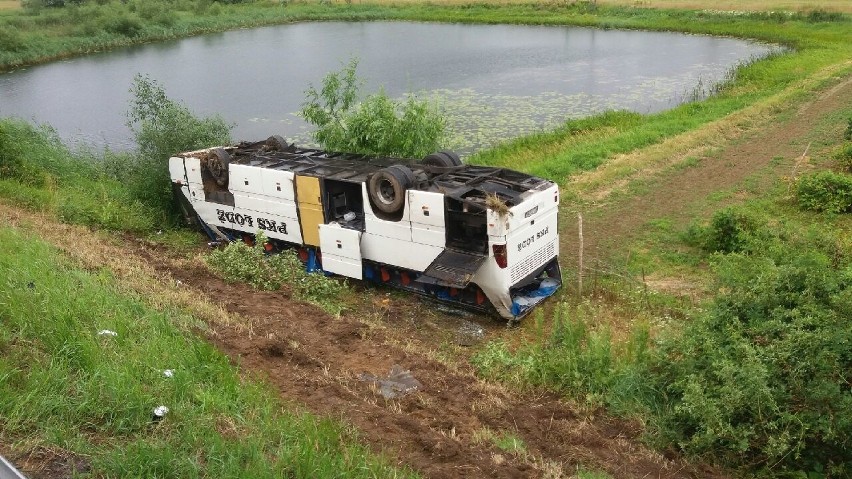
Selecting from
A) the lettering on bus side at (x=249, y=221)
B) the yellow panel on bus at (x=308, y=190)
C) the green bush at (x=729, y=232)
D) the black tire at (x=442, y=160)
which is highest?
the black tire at (x=442, y=160)

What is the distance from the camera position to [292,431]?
220 inches

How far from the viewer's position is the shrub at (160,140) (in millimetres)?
15188

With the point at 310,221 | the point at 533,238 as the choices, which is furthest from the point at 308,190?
the point at 533,238

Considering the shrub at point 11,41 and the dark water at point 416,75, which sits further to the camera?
the shrub at point 11,41

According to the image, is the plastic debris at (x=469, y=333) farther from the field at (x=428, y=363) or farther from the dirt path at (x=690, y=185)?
the dirt path at (x=690, y=185)

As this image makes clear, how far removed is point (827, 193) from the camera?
1434 centimetres

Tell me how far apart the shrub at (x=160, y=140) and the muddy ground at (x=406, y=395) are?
7.12 ft

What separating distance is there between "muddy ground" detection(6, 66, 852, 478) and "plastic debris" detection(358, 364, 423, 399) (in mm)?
92

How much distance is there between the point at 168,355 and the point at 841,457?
5888mm

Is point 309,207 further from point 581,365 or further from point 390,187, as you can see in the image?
point 581,365

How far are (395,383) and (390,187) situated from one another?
399 centimetres

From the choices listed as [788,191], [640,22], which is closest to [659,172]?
[788,191]

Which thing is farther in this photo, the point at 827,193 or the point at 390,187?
the point at 827,193

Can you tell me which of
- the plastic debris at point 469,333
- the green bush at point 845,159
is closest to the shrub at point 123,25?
the green bush at point 845,159
